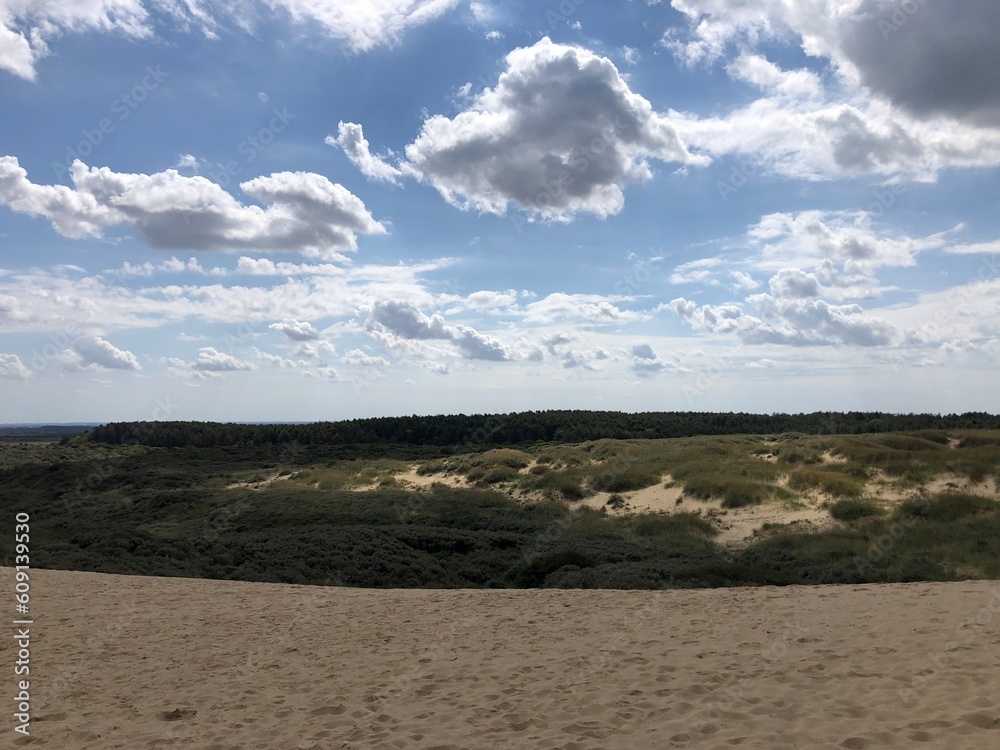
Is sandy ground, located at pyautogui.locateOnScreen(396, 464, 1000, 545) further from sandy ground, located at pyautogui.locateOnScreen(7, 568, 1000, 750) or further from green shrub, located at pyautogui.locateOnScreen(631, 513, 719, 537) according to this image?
sandy ground, located at pyautogui.locateOnScreen(7, 568, 1000, 750)

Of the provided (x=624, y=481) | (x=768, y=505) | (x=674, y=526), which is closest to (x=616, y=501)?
(x=624, y=481)

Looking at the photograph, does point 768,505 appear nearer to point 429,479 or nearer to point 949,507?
point 949,507

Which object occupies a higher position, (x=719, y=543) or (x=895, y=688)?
(x=895, y=688)

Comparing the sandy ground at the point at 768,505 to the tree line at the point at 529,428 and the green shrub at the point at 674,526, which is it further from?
the tree line at the point at 529,428

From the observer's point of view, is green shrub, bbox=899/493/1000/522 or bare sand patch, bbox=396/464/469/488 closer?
green shrub, bbox=899/493/1000/522

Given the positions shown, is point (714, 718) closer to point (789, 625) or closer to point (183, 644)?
point (789, 625)

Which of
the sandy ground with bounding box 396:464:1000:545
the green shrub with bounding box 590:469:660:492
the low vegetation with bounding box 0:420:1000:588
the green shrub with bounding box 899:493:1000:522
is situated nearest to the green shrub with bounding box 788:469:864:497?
the low vegetation with bounding box 0:420:1000:588

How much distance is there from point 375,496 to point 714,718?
25671mm

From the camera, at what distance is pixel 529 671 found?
9.21m

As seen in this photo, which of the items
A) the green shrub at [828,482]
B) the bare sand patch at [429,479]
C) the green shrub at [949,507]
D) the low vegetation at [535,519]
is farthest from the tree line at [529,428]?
the green shrub at [949,507]

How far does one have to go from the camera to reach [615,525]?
25625 millimetres

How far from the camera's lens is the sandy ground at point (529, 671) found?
699 centimetres

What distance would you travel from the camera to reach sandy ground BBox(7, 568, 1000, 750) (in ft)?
22.9

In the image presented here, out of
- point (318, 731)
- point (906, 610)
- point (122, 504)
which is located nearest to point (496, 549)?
point (906, 610)
